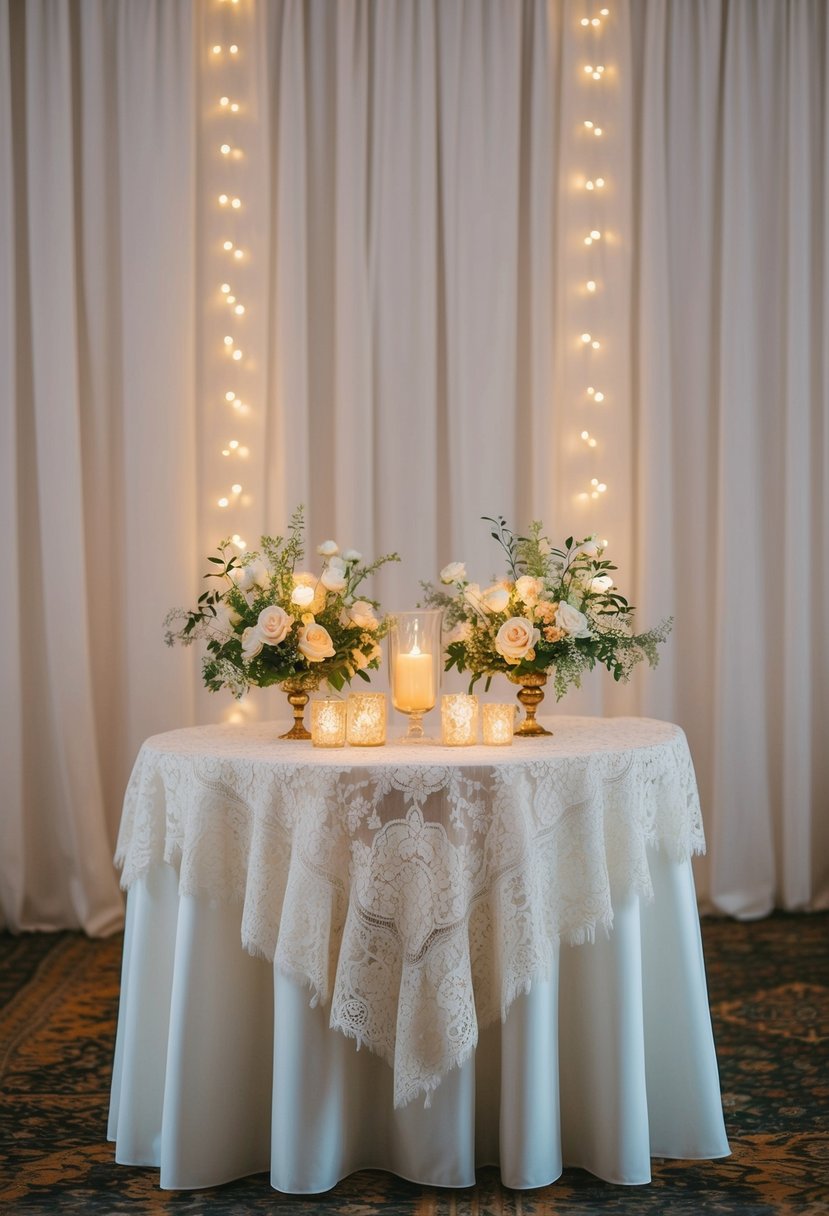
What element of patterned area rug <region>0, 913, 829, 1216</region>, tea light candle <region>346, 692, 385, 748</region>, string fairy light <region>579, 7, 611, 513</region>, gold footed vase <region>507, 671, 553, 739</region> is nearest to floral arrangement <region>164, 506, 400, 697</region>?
tea light candle <region>346, 692, 385, 748</region>

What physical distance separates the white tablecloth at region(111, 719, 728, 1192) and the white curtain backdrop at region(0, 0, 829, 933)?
199 cm

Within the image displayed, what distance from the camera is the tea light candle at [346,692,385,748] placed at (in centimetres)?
269

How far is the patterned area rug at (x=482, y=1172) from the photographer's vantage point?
2.42m

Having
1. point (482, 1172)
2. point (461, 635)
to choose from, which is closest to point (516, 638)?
point (461, 635)

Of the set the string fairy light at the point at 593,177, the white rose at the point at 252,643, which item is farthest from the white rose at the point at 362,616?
the string fairy light at the point at 593,177

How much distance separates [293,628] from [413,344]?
2112 mm

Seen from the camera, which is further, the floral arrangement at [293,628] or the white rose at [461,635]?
the white rose at [461,635]

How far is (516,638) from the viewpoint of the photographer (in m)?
2.77

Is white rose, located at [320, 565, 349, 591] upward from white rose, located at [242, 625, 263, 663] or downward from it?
upward

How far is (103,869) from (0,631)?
36.2 inches

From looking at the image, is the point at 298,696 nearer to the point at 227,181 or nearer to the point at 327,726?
the point at 327,726

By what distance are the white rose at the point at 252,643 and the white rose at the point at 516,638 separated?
518 millimetres
